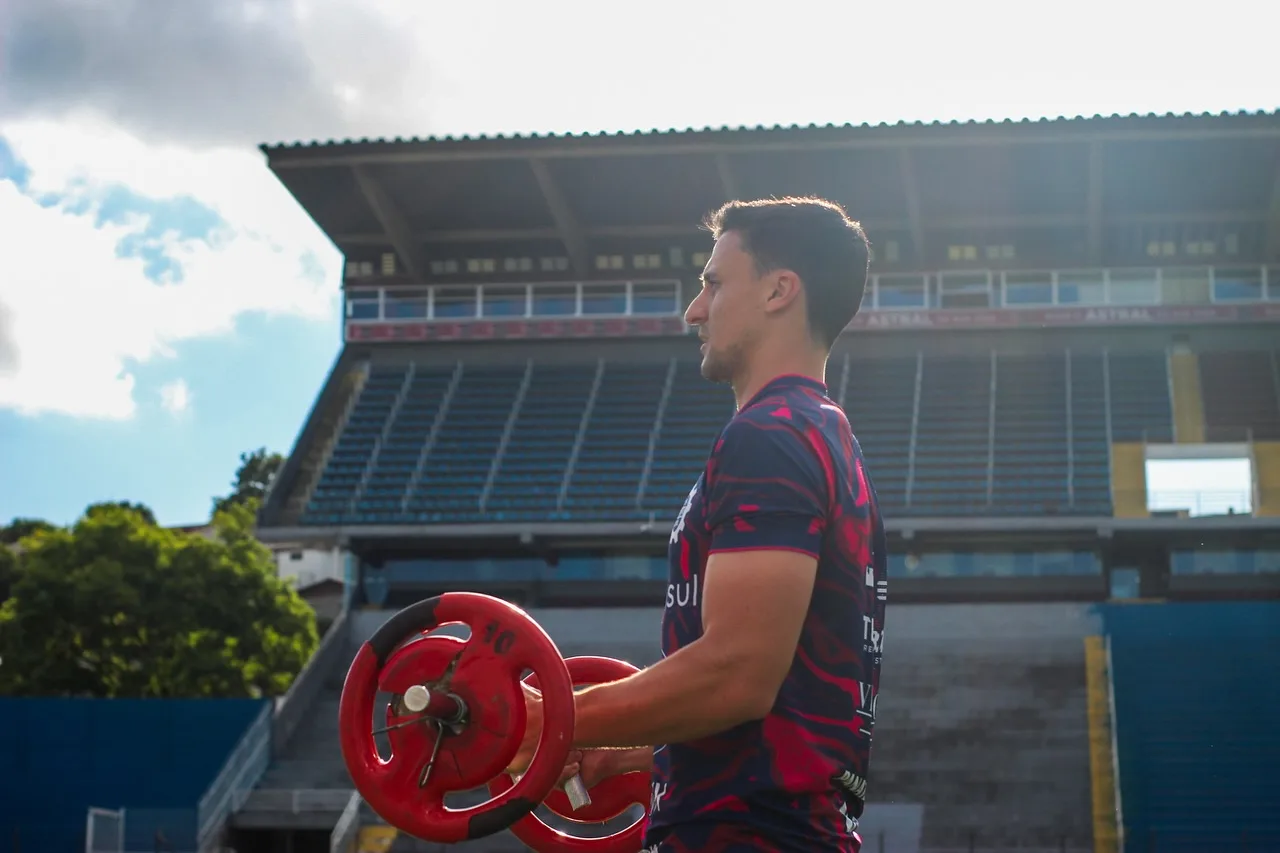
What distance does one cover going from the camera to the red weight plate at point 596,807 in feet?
8.79

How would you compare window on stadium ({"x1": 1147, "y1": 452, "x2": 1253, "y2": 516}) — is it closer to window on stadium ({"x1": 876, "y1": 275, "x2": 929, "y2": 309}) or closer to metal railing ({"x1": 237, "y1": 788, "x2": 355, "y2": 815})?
window on stadium ({"x1": 876, "y1": 275, "x2": 929, "y2": 309})

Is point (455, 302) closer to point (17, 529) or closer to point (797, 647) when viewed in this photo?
point (797, 647)

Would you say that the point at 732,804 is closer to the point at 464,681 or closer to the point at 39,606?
the point at 464,681

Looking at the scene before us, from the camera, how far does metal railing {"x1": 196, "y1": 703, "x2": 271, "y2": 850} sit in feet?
58.5

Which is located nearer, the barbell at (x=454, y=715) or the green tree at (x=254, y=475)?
the barbell at (x=454, y=715)

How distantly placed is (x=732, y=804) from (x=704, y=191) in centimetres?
2565

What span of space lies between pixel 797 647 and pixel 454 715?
498 mm

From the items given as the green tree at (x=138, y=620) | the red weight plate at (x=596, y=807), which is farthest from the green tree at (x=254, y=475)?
the red weight plate at (x=596, y=807)

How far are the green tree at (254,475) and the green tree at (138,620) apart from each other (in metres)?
43.4

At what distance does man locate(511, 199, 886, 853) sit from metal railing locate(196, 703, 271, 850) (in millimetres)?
16752

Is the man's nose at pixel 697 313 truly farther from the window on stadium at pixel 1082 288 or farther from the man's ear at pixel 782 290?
the window on stadium at pixel 1082 288

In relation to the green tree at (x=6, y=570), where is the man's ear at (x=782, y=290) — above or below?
below

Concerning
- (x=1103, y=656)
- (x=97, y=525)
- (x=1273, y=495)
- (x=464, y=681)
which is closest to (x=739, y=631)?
(x=464, y=681)

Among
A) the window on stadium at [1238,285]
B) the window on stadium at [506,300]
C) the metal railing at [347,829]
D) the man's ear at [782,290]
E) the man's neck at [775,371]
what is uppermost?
the window on stadium at [506,300]
